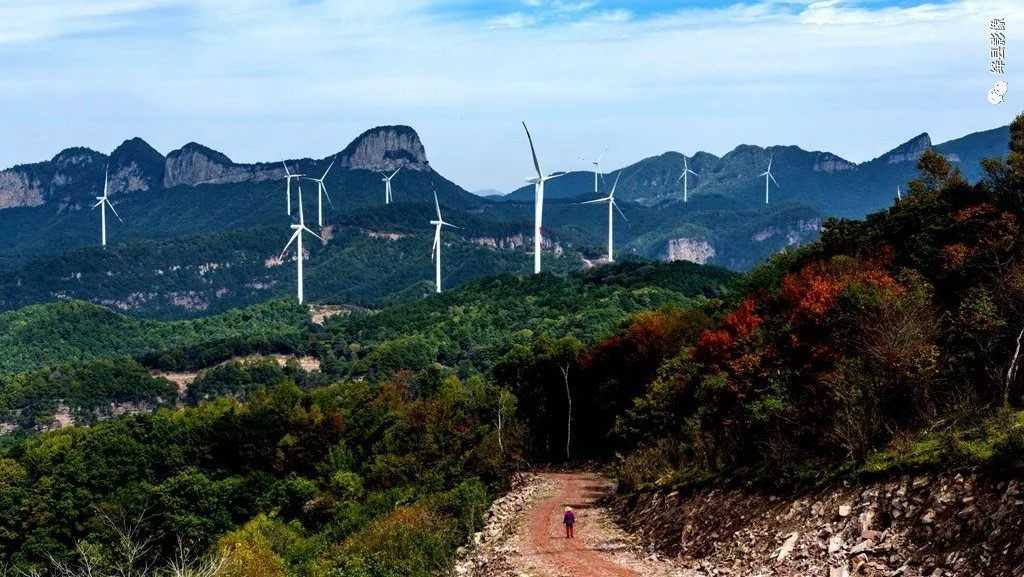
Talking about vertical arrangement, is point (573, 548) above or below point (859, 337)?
below

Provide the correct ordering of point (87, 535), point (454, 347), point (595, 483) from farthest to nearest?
point (454, 347), point (87, 535), point (595, 483)

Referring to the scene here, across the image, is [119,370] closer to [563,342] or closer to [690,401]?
[563,342]

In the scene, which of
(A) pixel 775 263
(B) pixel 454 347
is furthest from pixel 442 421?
(B) pixel 454 347

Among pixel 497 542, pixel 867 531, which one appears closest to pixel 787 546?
pixel 867 531

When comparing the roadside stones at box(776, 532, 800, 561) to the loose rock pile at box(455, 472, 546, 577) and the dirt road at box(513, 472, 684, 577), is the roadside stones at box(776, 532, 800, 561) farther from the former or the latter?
the loose rock pile at box(455, 472, 546, 577)

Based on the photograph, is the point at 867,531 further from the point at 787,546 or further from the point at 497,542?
the point at 497,542
